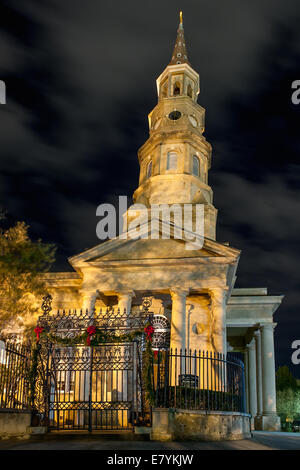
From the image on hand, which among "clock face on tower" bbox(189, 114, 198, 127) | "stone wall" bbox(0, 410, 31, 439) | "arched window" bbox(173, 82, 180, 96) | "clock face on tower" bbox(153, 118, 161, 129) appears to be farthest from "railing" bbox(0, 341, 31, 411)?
"arched window" bbox(173, 82, 180, 96)

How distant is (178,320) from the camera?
2497 centimetres

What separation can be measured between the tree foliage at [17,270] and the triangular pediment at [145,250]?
7116 millimetres

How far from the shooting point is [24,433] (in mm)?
13773

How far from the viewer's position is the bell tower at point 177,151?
3816 cm

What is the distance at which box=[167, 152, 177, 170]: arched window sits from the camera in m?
39.2

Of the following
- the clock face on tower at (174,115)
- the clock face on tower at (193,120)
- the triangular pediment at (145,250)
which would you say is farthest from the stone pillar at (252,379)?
the clock face on tower at (174,115)

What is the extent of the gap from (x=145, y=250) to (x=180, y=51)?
2832 cm

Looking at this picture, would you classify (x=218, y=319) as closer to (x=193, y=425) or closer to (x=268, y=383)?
(x=268, y=383)

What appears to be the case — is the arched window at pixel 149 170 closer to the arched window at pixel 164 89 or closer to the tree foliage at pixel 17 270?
the arched window at pixel 164 89

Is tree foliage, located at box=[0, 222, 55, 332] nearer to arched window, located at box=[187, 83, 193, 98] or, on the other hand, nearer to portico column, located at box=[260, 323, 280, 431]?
portico column, located at box=[260, 323, 280, 431]

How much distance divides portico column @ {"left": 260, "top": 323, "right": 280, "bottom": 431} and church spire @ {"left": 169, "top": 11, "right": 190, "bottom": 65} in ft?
87.9
